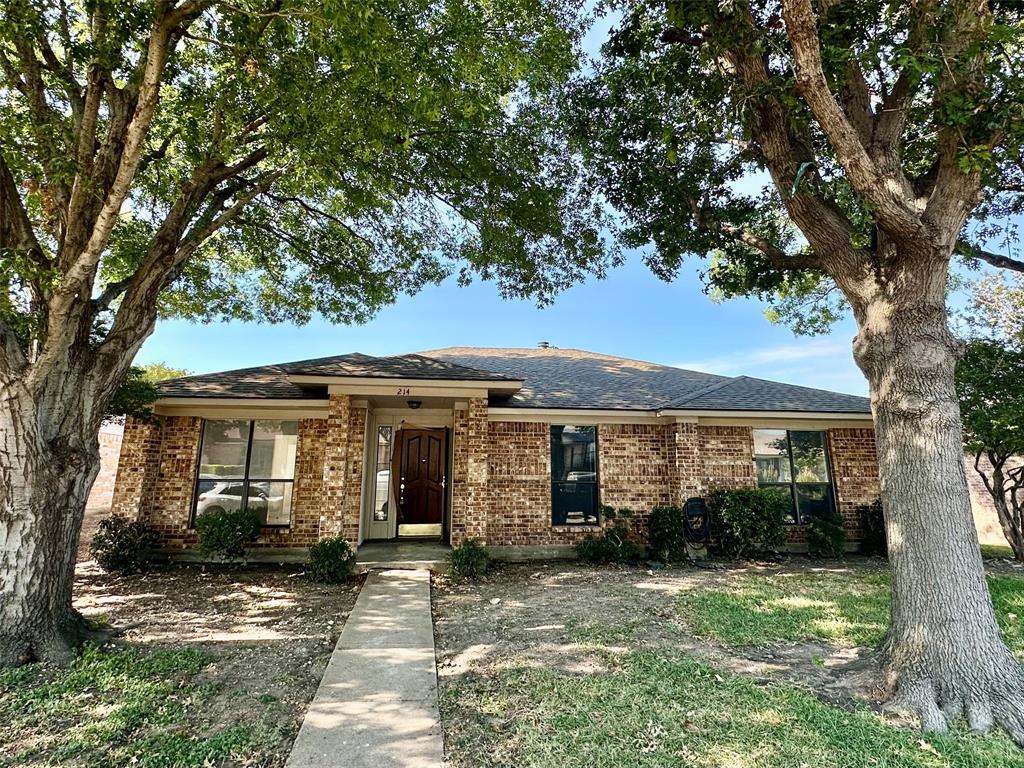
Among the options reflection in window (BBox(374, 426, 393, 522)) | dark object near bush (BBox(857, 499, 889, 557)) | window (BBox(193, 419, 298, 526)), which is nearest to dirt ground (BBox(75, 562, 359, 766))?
window (BBox(193, 419, 298, 526))

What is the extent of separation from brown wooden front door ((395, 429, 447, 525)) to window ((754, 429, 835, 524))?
6.58 meters

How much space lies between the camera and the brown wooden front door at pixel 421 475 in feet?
31.5

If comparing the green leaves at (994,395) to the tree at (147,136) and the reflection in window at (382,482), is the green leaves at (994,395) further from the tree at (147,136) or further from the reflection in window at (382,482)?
the reflection in window at (382,482)

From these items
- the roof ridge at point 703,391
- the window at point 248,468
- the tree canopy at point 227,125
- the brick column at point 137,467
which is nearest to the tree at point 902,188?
the tree canopy at point 227,125

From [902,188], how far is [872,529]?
818cm

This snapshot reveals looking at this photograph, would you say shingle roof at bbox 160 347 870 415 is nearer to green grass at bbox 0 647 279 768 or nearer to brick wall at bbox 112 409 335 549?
brick wall at bbox 112 409 335 549

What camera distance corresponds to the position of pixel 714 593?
6.58 m

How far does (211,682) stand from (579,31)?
8.47 meters

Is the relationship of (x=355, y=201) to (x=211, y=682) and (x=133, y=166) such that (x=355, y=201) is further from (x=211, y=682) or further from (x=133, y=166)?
(x=211, y=682)

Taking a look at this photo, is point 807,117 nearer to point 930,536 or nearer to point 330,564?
point 930,536

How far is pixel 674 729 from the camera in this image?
3115 mm

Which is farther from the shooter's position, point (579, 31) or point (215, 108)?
point (579, 31)

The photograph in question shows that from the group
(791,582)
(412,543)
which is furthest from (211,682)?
(791,582)

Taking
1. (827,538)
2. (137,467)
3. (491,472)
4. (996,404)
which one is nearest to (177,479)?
(137,467)
